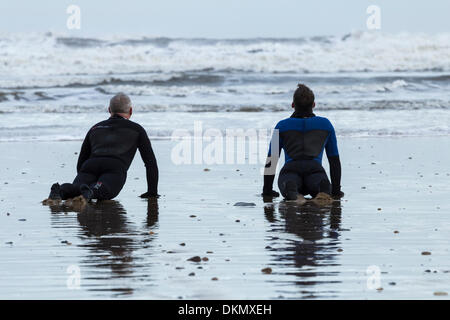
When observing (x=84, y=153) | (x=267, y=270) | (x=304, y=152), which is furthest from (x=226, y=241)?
(x=84, y=153)

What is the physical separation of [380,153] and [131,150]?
17.1 feet

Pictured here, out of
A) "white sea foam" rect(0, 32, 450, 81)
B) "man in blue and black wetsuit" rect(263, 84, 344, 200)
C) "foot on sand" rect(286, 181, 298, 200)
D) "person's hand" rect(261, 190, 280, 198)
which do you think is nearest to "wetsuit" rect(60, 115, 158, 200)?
"person's hand" rect(261, 190, 280, 198)

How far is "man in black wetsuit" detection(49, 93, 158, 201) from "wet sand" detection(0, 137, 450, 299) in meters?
0.20

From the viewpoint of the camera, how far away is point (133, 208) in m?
8.30

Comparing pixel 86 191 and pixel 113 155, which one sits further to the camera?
pixel 113 155

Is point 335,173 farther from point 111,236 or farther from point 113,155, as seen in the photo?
point 111,236

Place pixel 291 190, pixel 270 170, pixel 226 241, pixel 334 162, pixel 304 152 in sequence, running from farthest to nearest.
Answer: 1. pixel 270 170
2. pixel 334 162
3. pixel 304 152
4. pixel 291 190
5. pixel 226 241

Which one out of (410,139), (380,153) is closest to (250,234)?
(380,153)

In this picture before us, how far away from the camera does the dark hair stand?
28.3ft

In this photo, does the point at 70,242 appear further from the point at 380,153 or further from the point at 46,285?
the point at 380,153

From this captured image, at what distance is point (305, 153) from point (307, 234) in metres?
2.05

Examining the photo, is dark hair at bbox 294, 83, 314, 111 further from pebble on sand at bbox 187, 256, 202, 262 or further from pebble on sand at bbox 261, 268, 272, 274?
pebble on sand at bbox 261, 268, 272, 274

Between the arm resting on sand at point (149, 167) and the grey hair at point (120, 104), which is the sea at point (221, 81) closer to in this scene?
the grey hair at point (120, 104)

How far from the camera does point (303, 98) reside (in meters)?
8.66
